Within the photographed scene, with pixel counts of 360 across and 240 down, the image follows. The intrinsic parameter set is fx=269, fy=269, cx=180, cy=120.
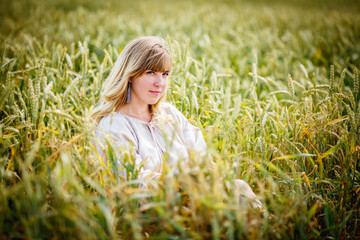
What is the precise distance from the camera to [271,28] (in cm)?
660

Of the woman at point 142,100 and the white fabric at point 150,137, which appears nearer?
the white fabric at point 150,137

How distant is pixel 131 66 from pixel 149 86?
19 cm

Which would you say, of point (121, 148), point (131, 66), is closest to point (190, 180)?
point (121, 148)

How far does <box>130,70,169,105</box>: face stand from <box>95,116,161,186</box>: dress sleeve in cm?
27

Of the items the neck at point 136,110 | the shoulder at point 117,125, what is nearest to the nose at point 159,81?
the neck at point 136,110

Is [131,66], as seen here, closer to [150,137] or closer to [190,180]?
[150,137]

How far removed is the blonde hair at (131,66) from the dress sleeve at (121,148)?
0.18 meters

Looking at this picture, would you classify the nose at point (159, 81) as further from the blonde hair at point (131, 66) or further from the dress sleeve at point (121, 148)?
the dress sleeve at point (121, 148)

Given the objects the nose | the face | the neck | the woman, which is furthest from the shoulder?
the nose

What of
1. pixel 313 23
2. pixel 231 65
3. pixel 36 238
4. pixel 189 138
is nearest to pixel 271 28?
pixel 313 23

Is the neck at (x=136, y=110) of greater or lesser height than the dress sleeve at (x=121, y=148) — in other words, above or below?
above

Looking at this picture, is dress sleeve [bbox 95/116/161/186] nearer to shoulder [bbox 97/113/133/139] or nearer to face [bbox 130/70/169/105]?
shoulder [bbox 97/113/133/139]

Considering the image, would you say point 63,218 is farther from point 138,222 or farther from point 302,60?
point 302,60

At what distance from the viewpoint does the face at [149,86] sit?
1.92m
